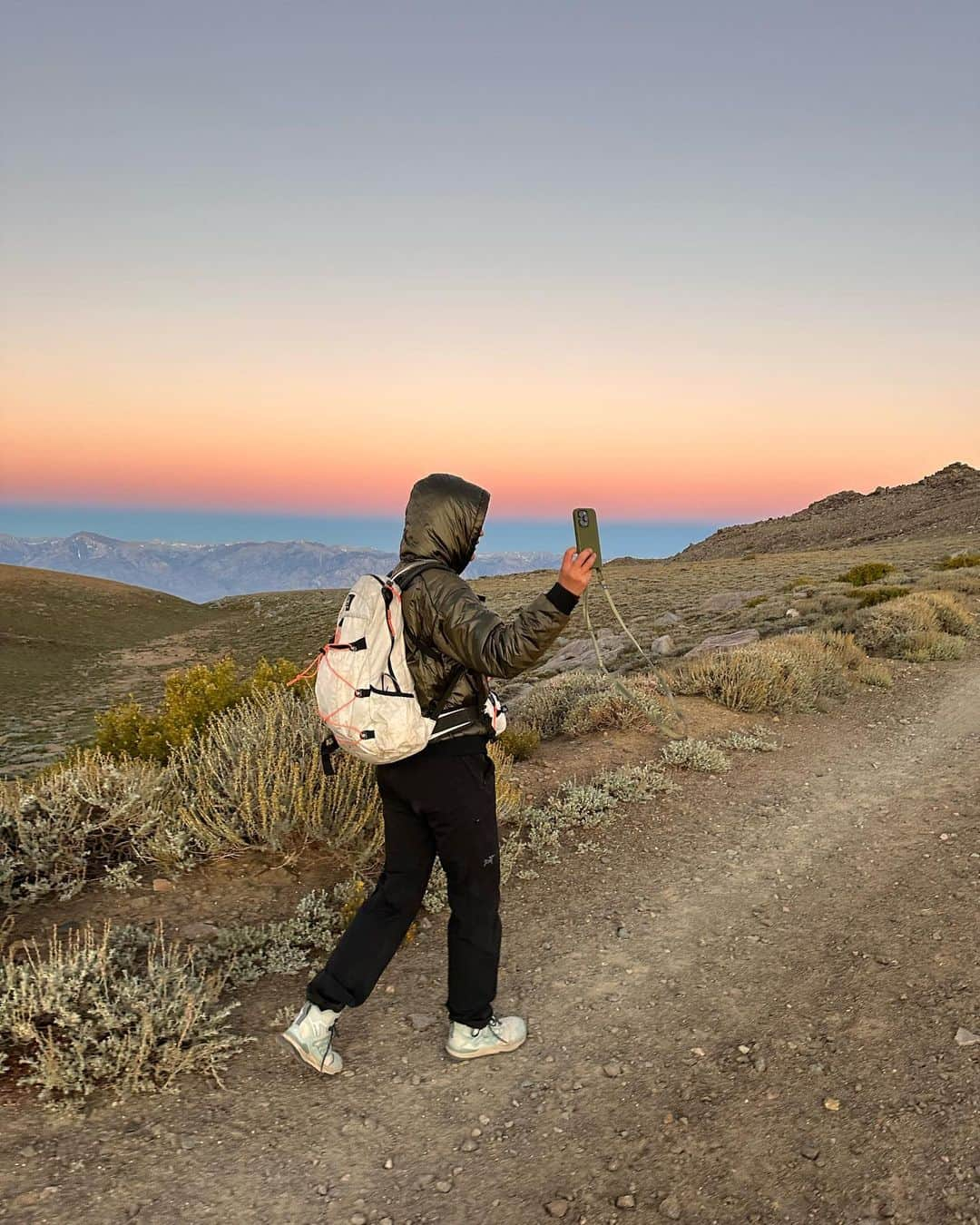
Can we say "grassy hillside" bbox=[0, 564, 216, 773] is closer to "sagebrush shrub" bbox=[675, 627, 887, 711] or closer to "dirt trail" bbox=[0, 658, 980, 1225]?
"sagebrush shrub" bbox=[675, 627, 887, 711]

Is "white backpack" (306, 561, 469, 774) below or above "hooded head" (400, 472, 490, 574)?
below

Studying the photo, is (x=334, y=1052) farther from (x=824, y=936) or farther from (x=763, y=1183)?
(x=824, y=936)

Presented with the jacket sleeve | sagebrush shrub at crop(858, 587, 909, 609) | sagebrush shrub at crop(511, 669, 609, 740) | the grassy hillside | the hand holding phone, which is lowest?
the grassy hillside

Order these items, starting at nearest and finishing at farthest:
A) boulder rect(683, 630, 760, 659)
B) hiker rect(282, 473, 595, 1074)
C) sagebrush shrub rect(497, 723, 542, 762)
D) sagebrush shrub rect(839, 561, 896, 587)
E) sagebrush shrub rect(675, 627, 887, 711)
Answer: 1. hiker rect(282, 473, 595, 1074)
2. sagebrush shrub rect(497, 723, 542, 762)
3. sagebrush shrub rect(675, 627, 887, 711)
4. boulder rect(683, 630, 760, 659)
5. sagebrush shrub rect(839, 561, 896, 587)

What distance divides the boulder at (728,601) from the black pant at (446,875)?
18636mm

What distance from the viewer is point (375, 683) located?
9.17 feet

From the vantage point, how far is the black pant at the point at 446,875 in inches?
115

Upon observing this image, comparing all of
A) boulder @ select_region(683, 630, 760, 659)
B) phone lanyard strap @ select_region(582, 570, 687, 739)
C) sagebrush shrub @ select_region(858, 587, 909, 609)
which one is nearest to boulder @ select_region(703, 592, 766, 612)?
sagebrush shrub @ select_region(858, 587, 909, 609)

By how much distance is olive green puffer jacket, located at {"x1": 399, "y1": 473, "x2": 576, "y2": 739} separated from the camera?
262 centimetres

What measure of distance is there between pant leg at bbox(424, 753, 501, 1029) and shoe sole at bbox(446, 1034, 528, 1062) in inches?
4.9

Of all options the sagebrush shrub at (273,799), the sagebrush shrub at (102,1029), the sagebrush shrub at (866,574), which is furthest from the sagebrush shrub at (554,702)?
the sagebrush shrub at (866,574)

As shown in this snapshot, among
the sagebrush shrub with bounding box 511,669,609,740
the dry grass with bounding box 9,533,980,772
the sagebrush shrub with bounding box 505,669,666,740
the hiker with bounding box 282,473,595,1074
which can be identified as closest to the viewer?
the hiker with bounding box 282,473,595,1074

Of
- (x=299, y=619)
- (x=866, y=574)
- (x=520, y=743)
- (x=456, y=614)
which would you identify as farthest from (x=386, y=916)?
(x=299, y=619)

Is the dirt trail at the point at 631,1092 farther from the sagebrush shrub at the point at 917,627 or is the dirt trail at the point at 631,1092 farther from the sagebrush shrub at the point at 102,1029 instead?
the sagebrush shrub at the point at 917,627
